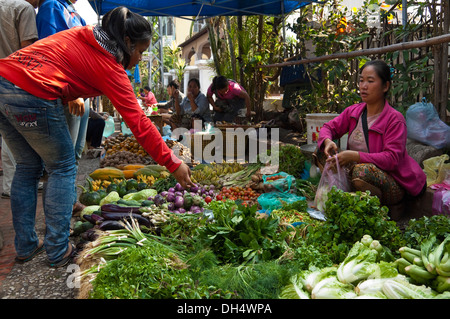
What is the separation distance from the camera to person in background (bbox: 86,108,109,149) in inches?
265

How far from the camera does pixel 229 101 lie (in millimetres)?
7688

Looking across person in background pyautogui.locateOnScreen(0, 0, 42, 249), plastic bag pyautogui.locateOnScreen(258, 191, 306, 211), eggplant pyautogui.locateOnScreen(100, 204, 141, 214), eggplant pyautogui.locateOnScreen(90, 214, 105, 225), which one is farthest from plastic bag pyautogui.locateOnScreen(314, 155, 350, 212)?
person in background pyautogui.locateOnScreen(0, 0, 42, 249)

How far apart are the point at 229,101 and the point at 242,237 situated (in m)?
5.72

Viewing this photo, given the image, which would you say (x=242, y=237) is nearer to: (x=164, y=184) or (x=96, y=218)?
(x=96, y=218)

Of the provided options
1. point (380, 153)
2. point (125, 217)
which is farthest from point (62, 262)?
point (380, 153)

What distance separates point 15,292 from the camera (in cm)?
226

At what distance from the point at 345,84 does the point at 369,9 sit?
154 centimetres

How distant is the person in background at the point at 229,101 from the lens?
742cm

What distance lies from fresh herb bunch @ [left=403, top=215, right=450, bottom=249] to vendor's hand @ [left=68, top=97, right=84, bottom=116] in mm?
2492

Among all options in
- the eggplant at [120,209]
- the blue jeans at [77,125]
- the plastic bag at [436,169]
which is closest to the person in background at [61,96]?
the blue jeans at [77,125]

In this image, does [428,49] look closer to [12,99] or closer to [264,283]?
[264,283]

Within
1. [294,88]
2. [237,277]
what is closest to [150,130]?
[237,277]

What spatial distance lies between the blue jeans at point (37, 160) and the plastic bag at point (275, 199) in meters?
1.91

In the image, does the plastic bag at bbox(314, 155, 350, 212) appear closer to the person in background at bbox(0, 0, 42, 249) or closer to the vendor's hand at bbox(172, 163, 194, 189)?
the vendor's hand at bbox(172, 163, 194, 189)
